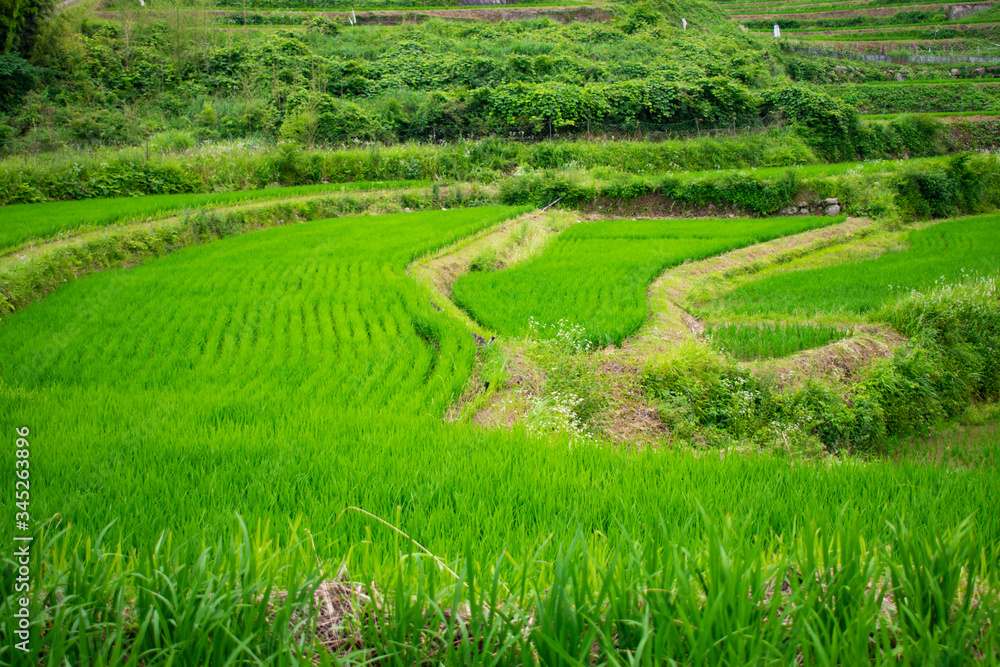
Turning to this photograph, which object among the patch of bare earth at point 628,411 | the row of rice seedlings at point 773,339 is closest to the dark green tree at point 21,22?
the patch of bare earth at point 628,411

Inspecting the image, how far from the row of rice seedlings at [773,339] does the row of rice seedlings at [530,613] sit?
484 cm

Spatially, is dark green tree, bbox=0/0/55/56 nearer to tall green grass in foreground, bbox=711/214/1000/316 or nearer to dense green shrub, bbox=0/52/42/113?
dense green shrub, bbox=0/52/42/113

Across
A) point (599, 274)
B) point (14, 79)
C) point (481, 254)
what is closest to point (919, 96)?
point (599, 274)

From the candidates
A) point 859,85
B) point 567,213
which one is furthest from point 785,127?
point 567,213

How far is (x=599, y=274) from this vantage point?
31.4 feet

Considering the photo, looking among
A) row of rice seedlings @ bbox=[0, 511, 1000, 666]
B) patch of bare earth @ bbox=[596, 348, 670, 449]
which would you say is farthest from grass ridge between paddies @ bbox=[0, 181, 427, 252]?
row of rice seedlings @ bbox=[0, 511, 1000, 666]

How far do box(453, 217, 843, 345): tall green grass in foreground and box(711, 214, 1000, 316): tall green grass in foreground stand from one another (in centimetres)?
170

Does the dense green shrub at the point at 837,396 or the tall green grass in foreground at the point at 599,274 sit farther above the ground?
the tall green grass in foreground at the point at 599,274

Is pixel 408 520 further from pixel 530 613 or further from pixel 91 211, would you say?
pixel 91 211

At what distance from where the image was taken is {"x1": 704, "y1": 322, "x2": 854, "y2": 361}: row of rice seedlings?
253 inches

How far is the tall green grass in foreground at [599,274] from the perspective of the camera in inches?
277

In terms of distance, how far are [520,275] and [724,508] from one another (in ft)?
24.0

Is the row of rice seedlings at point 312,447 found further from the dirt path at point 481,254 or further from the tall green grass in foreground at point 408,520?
the dirt path at point 481,254

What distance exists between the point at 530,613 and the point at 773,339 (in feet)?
19.4
